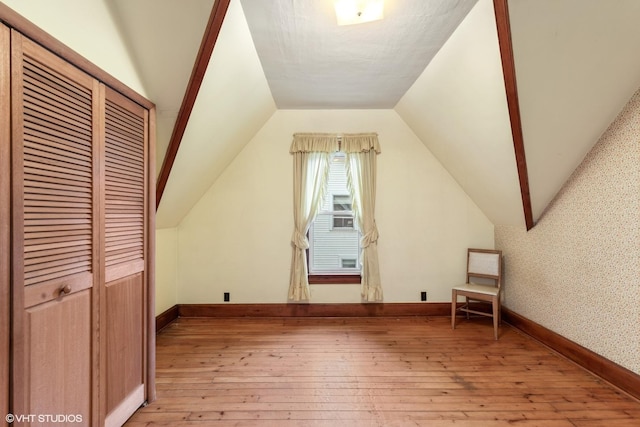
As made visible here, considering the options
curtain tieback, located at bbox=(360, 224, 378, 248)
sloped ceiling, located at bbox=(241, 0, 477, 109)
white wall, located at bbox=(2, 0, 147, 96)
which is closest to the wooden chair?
curtain tieback, located at bbox=(360, 224, 378, 248)

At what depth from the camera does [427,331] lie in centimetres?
305

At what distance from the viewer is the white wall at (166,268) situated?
10.1 ft

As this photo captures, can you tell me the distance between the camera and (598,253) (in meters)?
2.21

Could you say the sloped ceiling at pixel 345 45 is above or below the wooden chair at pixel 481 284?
above

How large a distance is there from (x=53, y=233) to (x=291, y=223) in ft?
7.75

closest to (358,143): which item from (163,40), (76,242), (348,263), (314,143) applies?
(314,143)

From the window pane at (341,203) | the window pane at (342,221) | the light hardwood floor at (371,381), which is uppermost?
the window pane at (341,203)

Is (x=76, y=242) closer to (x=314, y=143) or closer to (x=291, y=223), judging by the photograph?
(x=291, y=223)

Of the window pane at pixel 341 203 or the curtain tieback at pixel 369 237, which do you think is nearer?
the curtain tieback at pixel 369 237

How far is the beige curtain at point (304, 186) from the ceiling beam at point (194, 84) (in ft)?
4.78

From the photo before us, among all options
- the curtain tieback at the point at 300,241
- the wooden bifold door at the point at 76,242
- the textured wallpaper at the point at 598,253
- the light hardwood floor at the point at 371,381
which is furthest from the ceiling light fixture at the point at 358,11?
the light hardwood floor at the point at 371,381

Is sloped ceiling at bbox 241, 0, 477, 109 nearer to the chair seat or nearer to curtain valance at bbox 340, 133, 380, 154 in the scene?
curtain valance at bbox 340, 133, 380, 154

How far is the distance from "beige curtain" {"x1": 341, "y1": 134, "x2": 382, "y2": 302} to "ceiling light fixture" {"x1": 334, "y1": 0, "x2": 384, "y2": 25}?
166 centimetres

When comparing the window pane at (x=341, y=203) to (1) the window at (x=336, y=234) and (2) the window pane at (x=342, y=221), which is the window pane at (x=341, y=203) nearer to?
(1) the window at (x=336, y=234)
